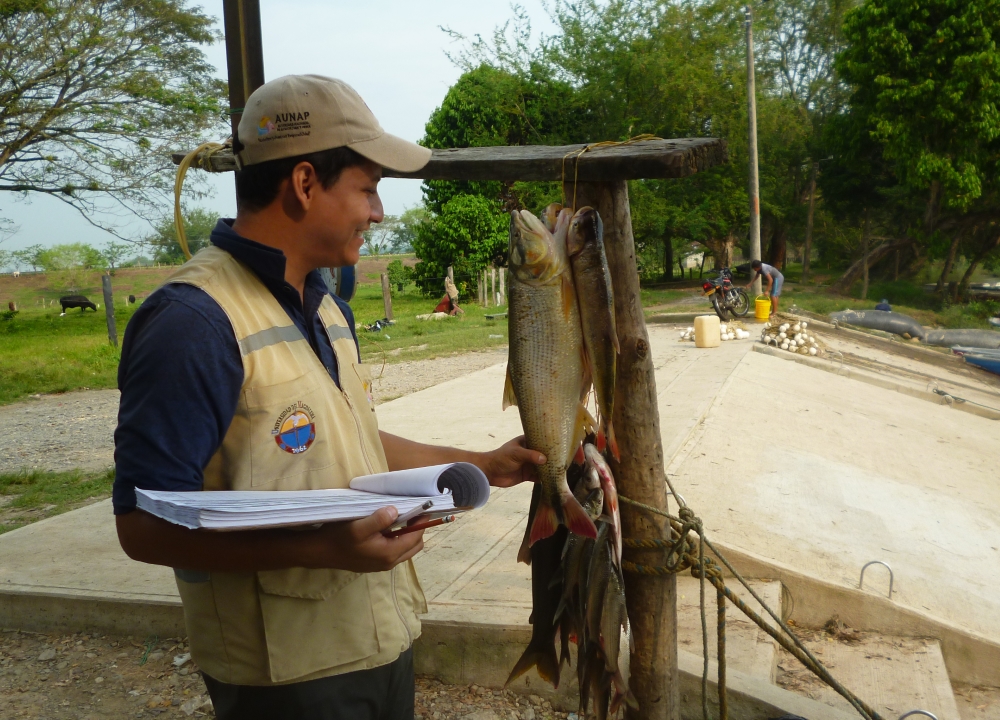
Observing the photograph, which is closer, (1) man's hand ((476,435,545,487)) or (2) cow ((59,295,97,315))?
(1) man's hand ((476,435,545,487))

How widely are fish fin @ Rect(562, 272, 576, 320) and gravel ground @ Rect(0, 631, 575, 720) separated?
1776 millimetres

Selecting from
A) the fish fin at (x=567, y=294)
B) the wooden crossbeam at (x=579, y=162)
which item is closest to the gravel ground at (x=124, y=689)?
the fish fin at (x=567, y=294)

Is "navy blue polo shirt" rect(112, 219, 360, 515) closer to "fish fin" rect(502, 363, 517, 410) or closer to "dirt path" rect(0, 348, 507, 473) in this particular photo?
"fish fin" rect(502, 363, 517, 410)

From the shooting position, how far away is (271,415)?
5.19 ft

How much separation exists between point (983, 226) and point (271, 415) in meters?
29.4

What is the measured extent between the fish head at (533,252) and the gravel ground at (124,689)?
6.14ft

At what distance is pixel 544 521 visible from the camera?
7.29ft

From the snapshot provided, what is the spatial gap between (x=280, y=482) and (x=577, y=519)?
0.88 metres

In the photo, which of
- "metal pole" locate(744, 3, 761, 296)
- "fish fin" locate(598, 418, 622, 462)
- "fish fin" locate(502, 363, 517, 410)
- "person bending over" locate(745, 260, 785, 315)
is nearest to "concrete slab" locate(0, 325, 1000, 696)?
"fish fin" locate(598, 418, 622, 462)

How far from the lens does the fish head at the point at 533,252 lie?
202 cm

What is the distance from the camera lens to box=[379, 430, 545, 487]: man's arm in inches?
85.4

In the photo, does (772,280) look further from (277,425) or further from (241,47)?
(277,425)

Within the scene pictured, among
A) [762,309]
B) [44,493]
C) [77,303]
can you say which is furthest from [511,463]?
[77,303]

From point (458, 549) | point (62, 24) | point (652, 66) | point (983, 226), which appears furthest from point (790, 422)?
point (983, 226)
